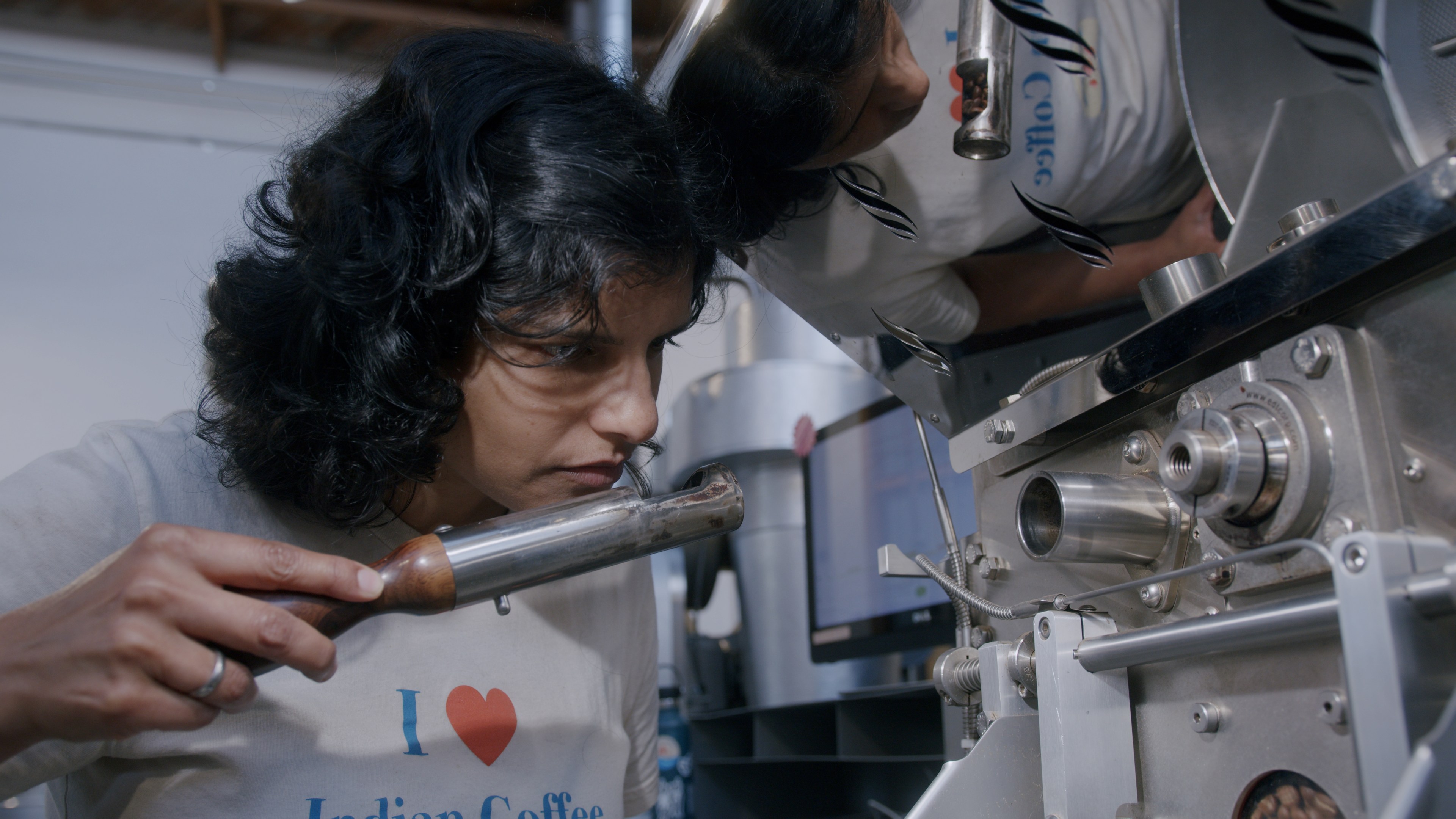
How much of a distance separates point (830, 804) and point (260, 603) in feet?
4.59

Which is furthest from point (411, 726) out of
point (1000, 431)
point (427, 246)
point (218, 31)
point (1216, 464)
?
point (218, 31)

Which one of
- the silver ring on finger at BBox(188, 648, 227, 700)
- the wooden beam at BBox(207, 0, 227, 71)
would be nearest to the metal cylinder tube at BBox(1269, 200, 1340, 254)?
the silver ring on finger at BBox(188, 648, 227, 700)

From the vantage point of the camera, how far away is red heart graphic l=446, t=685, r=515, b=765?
28.1 inches

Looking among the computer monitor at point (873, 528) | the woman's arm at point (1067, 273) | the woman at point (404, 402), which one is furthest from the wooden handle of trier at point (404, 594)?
the computer monitor at point (873, 528)

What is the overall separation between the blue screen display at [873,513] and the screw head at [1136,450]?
2.39ft

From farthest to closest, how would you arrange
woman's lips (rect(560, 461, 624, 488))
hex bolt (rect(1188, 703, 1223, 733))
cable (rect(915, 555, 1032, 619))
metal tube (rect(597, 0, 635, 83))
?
1. metal tube (rect(597, 0, 635, 83))
2. woman's lips (rect(560, 461, 624, 488))
3. cable (rect(915, 555, 1032, 619))
4. hex bolt (rect(1188, 703, 1223, 733))

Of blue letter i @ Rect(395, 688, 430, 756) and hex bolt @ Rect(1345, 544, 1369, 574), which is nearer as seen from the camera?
hex bolt @ Rect(1345, 544, 1369, 574)

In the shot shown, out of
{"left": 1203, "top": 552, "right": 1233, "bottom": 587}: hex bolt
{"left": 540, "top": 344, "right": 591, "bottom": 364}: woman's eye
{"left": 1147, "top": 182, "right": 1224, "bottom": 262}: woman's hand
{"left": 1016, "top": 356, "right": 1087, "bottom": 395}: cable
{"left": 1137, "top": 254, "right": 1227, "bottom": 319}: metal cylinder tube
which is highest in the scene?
{"left": 1147, "top": 182, "right": 1224, "bottom": 262}: woman's hand

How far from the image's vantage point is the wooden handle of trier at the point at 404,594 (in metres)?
0.44

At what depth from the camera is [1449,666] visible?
0.30m

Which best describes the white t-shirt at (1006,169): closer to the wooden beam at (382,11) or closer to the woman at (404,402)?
the woman at (404,402)

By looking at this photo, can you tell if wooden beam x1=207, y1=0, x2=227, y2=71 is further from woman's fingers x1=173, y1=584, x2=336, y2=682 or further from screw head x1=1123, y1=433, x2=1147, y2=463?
screw head x1=1123, y1=433, x2=1147, y2=463

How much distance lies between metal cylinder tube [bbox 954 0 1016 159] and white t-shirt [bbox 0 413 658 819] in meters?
0.48

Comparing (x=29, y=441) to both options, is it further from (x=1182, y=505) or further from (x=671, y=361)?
(x=1182, y=505)
